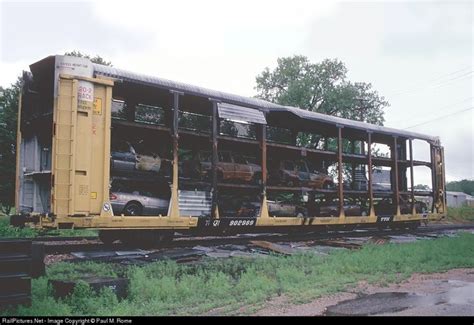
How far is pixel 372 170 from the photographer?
1947 centimetres

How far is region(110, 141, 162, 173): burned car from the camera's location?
1166 centimetres

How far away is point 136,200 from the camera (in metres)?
12.0

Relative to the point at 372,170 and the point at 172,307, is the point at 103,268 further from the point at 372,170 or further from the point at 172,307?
the point at 372,170

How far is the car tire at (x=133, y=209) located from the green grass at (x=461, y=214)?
31125mm

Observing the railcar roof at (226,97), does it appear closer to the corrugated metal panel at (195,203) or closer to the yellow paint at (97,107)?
the yellow paint at (97,107)

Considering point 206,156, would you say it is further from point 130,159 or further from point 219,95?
point 130,159

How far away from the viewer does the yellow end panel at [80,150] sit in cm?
1012

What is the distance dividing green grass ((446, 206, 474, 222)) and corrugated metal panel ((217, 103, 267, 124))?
27.9 meters

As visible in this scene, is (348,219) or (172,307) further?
(348,219)

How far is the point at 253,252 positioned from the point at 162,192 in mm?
3171

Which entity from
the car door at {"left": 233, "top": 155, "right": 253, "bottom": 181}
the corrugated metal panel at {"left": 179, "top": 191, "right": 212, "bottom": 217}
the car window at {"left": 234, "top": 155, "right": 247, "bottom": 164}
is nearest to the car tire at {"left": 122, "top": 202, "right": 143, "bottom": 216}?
the corrugated metal panel at {"left": 179, "top": 191, "right": 212, "bottom": 217}

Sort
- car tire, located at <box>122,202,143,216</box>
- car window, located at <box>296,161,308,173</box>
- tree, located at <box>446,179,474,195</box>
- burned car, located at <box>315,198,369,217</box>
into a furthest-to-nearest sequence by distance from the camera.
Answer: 1. tree, located at <box>446,179,474,195</box>
2. burned car, located at <box>315,198,369,217</box>
3. car window, located at <box>296,161,308,173</box>
4. car tire, located at <box>122,202,143,216</box>

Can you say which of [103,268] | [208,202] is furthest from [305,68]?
[103,268]

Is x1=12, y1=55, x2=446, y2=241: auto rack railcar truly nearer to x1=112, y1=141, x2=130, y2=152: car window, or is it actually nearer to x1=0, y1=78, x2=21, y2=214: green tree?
x1=112, y1=141, x2=130, y2=152: car window
